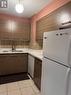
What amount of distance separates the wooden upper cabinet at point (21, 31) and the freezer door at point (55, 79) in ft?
8.01

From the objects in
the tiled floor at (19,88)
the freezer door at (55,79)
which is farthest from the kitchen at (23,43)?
the freezer door at (55,79)

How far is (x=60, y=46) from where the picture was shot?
52.9 inches

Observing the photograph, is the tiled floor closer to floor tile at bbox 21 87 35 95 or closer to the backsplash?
floor tile at bbox 21 87 35 95

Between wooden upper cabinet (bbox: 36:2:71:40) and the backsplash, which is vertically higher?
wooden upper cabinet (bbox: 36:2:71:40)

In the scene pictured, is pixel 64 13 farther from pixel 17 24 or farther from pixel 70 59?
pixel 17 24

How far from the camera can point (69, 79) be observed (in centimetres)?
119

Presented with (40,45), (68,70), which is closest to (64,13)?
(68,70)

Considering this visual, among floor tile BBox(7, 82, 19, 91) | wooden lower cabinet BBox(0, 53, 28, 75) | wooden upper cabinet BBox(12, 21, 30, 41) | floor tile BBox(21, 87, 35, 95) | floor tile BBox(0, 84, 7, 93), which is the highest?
wooden upper cabinet BBox(12, 21, 30, 41)

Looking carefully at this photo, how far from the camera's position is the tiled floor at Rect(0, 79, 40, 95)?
240 cm

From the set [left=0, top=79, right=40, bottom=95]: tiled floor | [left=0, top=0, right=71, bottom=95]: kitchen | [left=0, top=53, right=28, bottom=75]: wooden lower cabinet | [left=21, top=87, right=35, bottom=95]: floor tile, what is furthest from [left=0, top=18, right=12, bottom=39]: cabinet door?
[left=21, top=87, right=35, bottom=95]: floor tile

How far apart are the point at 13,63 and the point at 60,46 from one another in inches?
99.7

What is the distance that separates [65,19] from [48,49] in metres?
0.64

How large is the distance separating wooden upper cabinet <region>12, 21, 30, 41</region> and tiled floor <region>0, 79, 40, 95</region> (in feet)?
5.96

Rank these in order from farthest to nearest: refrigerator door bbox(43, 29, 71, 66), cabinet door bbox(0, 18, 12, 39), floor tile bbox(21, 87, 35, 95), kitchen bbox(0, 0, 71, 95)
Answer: cabinet door bbox(0, 18, 12, 39) < kitchen bbox(0, 0, 71, 95) < floor tile bbox(21, 87, 35, 95) < refrigerator door bbox(43, 29, 71, 66)
